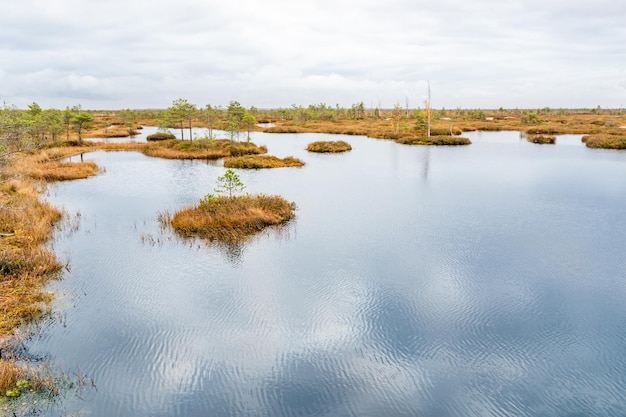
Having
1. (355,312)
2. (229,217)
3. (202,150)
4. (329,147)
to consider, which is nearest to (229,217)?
(229,217)

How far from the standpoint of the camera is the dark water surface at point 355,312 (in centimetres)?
1174

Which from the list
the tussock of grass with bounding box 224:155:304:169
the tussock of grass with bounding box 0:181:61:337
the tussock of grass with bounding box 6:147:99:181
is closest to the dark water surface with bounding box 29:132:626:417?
the tussock of grass with bounding box 0:181:61:337

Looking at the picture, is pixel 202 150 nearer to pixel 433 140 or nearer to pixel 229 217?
pixel 229 217

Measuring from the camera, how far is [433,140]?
76938 millimetres

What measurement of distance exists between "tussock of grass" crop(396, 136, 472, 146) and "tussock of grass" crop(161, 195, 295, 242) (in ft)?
174

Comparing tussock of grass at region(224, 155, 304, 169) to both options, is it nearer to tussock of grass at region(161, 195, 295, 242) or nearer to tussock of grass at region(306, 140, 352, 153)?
tussock of grass at region(306, 140, 352, 153)

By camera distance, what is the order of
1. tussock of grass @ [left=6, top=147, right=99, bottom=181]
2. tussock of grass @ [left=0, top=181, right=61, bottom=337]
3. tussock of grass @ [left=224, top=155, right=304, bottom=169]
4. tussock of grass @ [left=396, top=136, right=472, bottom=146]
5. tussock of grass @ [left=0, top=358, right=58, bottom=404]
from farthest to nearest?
tussock of grass @ [left=396, top=136, right=472, bottom=146]
tussock of grass @ [left=224, top=155, right=304, bottom=169]
tussock of grass @ [left=6, top=147, right=99, bottom=181]
tussock of grass @ [left=0, top=181, right=61, bottom=337]
tussock of grass @ [left=0, top=358, right=58, bottom=404]

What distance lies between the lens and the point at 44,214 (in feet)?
90.9

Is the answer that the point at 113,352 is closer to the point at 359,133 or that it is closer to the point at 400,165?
the point at 400,165

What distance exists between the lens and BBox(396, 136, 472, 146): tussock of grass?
75.7m

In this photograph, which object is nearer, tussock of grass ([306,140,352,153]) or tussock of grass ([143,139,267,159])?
tussock of grass ([143,139,267,159])

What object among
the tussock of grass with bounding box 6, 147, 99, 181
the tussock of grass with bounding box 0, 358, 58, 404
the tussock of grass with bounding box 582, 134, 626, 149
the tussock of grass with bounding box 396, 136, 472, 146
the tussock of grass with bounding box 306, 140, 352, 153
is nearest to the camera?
the tussock of grass with bounding box 0, 358, 58, 404

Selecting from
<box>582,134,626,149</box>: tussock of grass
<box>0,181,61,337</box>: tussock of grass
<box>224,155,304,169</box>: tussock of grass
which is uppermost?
<box>582,134,626,149</box>: tussock of grass

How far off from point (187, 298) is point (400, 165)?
130 feet
